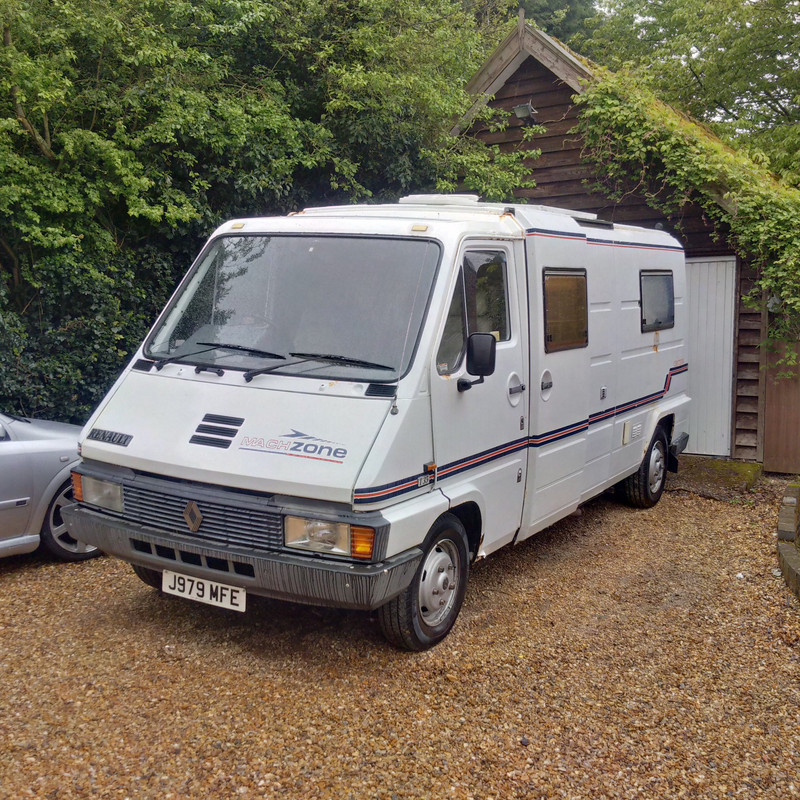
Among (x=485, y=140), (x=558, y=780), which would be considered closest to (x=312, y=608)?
(x=558, y=780)

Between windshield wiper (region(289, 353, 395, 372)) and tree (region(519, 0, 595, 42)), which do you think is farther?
tree (region(519, 0, 595, 42))

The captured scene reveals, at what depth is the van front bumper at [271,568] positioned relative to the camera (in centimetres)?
418

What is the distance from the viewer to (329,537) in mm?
4207

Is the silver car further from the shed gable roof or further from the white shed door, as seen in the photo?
the shed gable roof

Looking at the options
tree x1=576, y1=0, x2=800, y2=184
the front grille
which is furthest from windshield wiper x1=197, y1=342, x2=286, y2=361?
tree x1=576, y1=0, x2=800, y2=184

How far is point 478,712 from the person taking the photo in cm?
426

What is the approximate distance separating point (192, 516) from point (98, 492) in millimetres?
764

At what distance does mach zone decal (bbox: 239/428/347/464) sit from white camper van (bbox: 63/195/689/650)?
1 cm

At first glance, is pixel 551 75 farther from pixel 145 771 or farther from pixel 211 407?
pixel 145 771

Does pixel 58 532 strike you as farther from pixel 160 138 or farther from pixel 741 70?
pixel 741 70

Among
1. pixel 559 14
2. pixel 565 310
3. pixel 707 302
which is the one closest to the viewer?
pixel 565 310

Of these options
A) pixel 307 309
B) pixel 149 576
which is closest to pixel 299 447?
pixel 307 309

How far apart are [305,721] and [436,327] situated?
2222 mm

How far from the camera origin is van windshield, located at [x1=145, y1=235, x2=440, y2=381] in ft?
15.4
